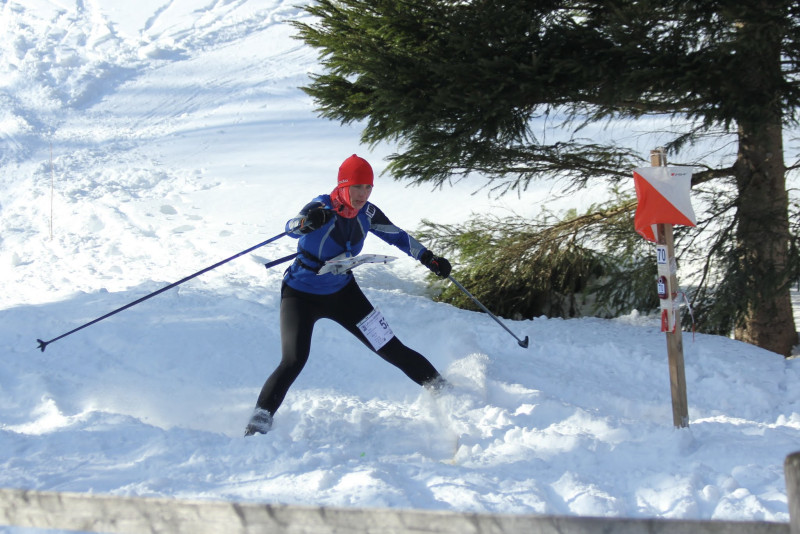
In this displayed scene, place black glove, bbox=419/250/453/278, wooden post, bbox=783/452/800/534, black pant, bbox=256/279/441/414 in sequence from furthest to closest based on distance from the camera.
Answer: black glove, bbox=419/250/453/278 < black pant, bbox=256/279/441/414 < wooden post, bbox=783/452/800/534

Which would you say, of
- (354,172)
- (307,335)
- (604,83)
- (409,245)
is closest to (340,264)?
(307,335)

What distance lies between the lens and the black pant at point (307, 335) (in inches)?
168

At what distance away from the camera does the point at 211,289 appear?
23.9 feet

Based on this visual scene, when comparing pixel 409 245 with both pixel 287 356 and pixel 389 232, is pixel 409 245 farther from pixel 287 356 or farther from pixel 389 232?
pixel 287 356

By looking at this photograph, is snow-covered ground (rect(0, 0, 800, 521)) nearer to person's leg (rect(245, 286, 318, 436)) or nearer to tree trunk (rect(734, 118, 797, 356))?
person's leg (rect(245, 286, 318, 436))

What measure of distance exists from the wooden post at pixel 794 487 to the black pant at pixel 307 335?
9.91 ft

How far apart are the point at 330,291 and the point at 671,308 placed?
7.30 feet

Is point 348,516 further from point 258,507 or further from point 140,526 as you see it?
point 140,526

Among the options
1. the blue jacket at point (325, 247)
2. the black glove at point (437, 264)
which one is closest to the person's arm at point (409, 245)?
the black glove at point (437, 264)

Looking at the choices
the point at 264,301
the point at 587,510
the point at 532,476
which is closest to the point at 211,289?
the point at 264,301

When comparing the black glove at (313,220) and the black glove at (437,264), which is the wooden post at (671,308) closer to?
the black glove at (437,264)

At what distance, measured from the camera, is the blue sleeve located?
4.87 metres

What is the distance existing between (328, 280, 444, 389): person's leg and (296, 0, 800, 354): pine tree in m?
2.10

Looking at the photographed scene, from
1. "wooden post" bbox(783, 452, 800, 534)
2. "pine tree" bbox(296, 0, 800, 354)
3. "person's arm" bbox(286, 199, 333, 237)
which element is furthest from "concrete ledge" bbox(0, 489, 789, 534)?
"pine tree" bbox(296, 0, 800, 354)
